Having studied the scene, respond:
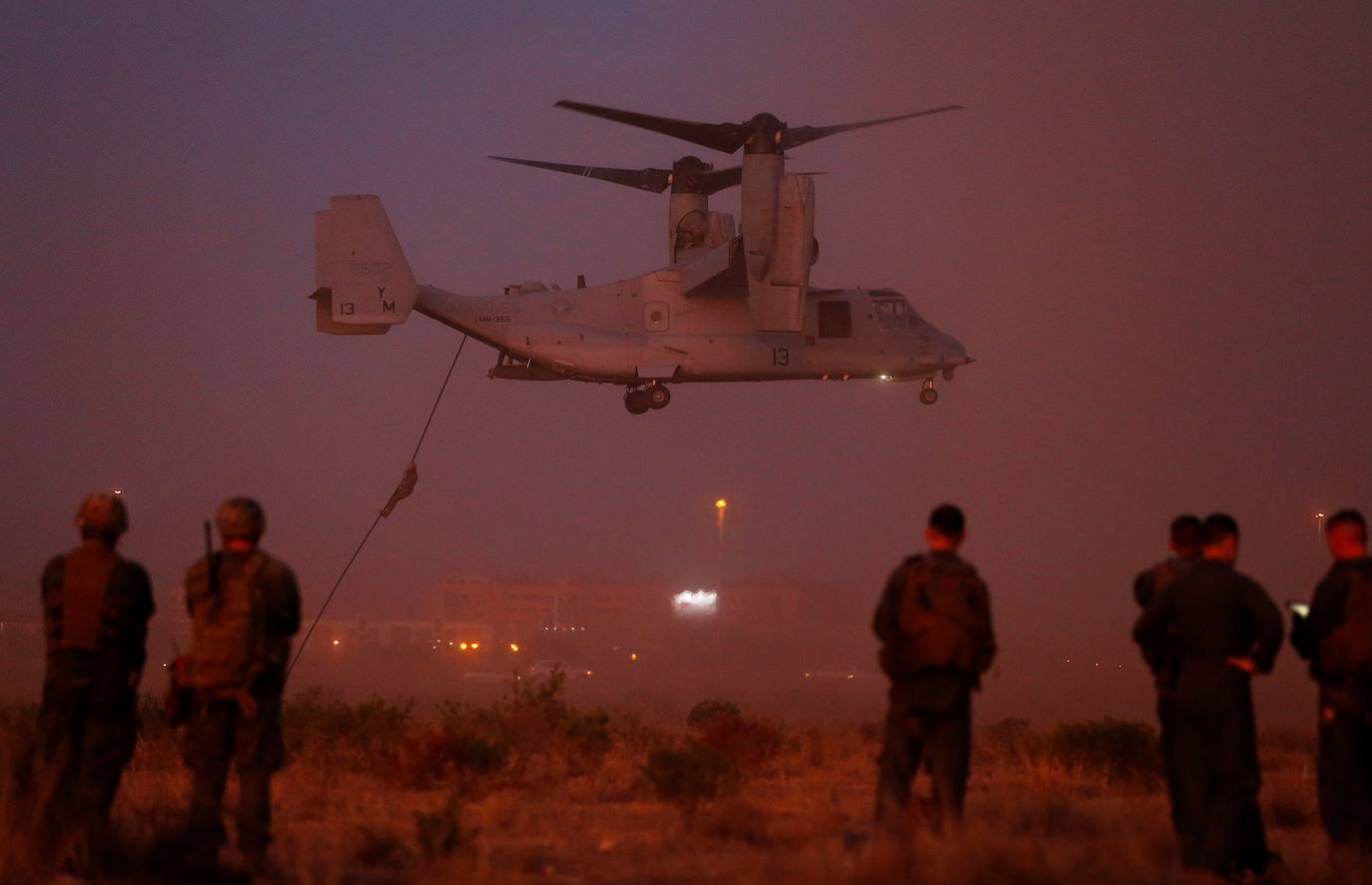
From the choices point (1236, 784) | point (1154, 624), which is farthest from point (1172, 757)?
point (1154, 624)

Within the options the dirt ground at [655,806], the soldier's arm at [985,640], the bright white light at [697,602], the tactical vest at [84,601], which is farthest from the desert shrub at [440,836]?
the bright white light at [697,602]

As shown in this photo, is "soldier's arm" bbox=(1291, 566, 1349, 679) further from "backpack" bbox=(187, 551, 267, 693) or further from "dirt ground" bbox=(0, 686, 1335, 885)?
"backpack" bbox=(187, 551, 267, 693)

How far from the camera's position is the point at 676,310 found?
110ft

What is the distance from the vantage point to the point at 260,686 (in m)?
8.59

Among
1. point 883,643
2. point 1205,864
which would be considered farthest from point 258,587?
point 1205,864

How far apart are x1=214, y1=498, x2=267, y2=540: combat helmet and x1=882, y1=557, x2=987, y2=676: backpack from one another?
344 centimetres

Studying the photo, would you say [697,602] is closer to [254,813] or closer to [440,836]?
[440,836]

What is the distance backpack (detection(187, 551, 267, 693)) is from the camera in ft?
27.6

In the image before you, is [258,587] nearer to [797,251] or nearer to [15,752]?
[15,752]

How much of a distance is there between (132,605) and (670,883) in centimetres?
327

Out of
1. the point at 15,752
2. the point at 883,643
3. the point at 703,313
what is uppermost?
the point at 703,313

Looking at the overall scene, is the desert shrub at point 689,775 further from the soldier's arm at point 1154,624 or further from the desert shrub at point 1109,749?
the desert shrub at point 1109,749

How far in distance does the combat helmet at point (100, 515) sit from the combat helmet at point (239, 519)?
2.02 ft

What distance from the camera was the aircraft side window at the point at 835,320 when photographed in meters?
34.3
